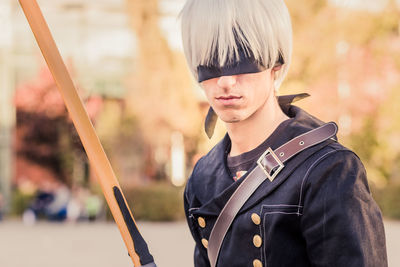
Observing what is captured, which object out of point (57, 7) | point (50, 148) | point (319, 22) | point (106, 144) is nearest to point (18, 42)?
point (57, 7)

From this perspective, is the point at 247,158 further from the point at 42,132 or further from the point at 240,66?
the point at 42,132

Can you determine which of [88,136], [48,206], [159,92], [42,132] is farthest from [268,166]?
[42,132]

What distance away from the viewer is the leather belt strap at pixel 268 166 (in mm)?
1771

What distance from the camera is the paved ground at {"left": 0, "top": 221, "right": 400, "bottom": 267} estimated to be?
11031 mm

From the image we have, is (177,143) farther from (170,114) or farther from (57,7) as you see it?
(57,7)

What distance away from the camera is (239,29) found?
69.5 inches

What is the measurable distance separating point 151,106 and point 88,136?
20045 millimetres

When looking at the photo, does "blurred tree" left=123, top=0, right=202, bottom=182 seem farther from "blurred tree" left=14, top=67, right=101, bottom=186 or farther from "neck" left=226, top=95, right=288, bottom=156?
"neck" left=226, top=95, right=288, bottom=156

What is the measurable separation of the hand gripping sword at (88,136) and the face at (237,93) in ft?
1.22

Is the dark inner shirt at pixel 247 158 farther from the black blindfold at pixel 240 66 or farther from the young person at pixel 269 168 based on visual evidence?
the black blindfold at pixel 240 66

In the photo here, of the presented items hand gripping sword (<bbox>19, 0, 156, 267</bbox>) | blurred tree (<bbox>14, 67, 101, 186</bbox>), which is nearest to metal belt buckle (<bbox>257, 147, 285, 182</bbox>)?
hand gripping sword (<bbox>19, 0, 156, 267</bbox>)

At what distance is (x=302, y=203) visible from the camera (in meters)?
1.71

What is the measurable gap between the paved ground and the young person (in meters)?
8.51

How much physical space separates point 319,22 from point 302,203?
1960 cm
